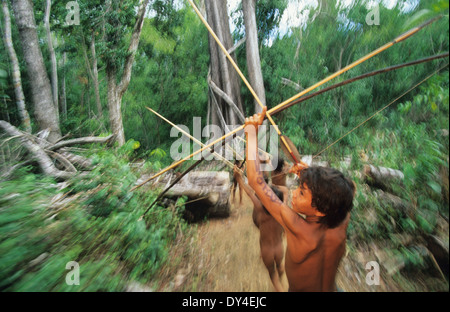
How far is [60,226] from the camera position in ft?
5.89

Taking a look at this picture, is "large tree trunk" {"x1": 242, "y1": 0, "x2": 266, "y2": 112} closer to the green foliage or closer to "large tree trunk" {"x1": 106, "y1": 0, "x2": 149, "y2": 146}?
"large tree trunk" {"x1": 106, "y1": 0, "x2": 149, "y2": 146}

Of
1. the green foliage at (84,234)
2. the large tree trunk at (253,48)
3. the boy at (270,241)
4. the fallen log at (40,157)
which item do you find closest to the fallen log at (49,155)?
the fallen log at (40,157)

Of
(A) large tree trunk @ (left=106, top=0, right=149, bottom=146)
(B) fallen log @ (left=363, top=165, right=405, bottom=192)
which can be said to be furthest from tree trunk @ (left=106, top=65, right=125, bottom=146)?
(B) fallen log @ (left=363, top=165, right=405, bottom=192)

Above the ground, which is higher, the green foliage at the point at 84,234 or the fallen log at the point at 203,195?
the green foliage at the point at 84,234

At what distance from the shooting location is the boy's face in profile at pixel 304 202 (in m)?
1.37

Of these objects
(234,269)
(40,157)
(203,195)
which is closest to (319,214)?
(234,269)

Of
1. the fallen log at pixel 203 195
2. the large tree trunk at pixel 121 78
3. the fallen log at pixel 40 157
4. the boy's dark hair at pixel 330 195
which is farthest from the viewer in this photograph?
the large tree trunk at pixel 121 78

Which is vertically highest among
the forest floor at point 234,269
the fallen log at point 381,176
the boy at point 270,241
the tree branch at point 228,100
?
the tree branch at point 228,100

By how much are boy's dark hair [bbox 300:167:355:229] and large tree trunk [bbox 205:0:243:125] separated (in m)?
4.72

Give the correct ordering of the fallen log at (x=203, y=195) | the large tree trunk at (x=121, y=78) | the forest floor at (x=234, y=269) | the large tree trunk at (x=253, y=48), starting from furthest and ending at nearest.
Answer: the large tree trunk at (x=121, y=78) → the large tree trunk at (x=253, y=48) → the fallen log at (x=203, y=195) → the forest floor at (x=234, y=269)

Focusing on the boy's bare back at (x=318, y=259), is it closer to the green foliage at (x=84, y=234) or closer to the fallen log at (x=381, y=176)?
the green foliage at (x=84, y=234)

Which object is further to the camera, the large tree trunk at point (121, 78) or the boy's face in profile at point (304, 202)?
the large tree trunk at point (121, 78)

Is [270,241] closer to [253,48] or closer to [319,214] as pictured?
[319,214]

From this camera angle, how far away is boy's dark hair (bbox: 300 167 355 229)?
4.26 ft
